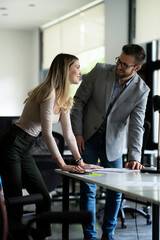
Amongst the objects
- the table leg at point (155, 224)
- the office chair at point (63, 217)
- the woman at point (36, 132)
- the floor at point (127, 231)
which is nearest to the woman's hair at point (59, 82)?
the woman at point (36, 132)

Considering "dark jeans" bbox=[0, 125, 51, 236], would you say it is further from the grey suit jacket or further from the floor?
the floor

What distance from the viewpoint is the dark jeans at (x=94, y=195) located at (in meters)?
3.19

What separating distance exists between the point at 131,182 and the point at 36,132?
72 cm

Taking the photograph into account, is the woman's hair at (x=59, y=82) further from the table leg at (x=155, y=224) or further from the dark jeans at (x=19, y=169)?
the table leg at (x=155, y=224)

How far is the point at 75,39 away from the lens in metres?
8.57

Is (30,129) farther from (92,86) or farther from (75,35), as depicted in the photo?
(75,35)

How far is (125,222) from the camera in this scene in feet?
14.3

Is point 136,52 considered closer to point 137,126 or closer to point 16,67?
point 137,126

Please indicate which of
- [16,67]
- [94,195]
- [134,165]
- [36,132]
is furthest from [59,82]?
[16,67]

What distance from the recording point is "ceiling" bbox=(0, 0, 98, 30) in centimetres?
781

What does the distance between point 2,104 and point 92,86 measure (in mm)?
7117

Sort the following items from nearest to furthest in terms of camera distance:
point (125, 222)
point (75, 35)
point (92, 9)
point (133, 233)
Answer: point (133, 233)
point (125, 222)
point (92, 9)
point (75, 35)

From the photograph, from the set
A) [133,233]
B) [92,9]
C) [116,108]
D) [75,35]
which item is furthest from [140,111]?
[75,35]

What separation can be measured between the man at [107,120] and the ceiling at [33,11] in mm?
4814
